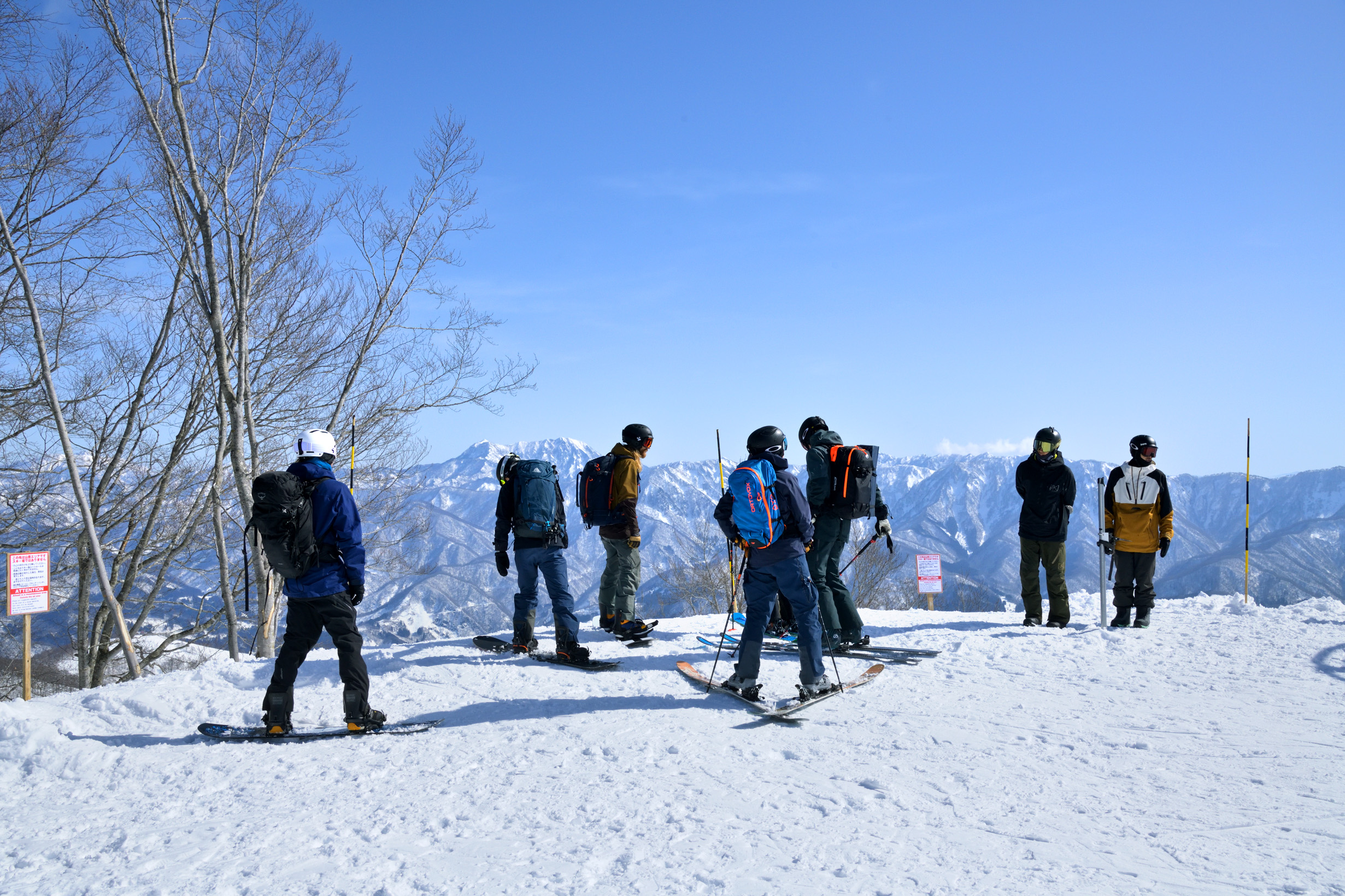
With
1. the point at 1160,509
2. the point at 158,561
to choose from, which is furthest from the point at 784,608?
the point at 158,561

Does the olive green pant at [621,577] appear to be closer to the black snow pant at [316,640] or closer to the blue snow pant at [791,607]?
the blue snow pant at [791,607]

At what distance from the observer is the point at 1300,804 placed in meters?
3.84

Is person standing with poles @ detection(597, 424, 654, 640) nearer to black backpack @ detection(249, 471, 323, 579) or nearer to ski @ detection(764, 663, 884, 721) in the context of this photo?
ski @ detection(764, 663, 884, 721)

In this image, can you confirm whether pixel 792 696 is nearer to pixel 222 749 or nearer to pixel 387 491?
pixel 222 749

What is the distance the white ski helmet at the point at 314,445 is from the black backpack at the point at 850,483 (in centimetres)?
456

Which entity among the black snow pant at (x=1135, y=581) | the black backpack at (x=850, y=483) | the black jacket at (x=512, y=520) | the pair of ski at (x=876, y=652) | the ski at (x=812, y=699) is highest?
the black backpack at (x=850, y=483)

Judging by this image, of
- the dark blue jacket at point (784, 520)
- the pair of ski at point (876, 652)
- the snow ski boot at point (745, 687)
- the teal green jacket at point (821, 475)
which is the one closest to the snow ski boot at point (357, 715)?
the snow ski boot at point (745, 687)

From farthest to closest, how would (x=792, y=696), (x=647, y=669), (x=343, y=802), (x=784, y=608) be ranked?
(x=784, y=608) → (x=647, y=669) → (x=792, y=696) → (x=343, y=802)

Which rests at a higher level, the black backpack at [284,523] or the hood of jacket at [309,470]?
the hood of jacket at [309,470]

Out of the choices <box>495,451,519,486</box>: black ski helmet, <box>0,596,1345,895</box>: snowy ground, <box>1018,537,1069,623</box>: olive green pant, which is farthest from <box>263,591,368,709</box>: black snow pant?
<box>1018,537,1069,623</box>: olive green pant

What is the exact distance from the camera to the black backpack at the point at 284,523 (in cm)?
515

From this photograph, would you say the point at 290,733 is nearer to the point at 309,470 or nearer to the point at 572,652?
the point at 309,470

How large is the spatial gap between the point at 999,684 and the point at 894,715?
1486mm

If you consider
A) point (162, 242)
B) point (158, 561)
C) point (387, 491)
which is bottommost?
point (158, 561)
